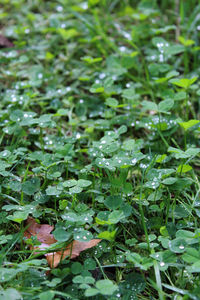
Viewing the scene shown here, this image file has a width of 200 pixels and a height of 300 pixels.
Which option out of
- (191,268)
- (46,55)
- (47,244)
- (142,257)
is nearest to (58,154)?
(47,244)

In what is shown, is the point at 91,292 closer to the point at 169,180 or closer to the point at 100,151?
the point at 169,180

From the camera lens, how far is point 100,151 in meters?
1.96

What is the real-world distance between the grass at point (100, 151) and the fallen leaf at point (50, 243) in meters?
0.03

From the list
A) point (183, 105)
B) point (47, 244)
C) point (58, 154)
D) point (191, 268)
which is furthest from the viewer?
point (183, 105)

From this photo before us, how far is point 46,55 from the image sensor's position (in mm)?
2826

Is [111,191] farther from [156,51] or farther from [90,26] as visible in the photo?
[90,26]

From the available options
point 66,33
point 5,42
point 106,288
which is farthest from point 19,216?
point 5,42

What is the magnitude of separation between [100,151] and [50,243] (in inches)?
22.1

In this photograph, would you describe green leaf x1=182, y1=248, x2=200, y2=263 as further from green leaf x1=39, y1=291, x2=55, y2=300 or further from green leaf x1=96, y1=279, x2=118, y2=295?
green leaf x1=39, y1=291, x2=55, y2=300

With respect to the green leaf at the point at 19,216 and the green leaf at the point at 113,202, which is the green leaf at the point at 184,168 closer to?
the green leaf at the point at 113,202

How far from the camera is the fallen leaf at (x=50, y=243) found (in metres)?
1.56

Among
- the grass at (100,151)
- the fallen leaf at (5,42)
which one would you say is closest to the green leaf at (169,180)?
the grass at (100,151)

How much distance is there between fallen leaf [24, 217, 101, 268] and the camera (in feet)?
5.13

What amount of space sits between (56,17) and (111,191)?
201 cm
